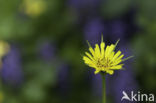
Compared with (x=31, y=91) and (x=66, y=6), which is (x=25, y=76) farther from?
(x=66, y=6)

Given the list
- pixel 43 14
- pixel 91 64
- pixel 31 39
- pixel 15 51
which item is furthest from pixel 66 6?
pixel 91 64

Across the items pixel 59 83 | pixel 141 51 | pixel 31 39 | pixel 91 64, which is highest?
pixel 31 39

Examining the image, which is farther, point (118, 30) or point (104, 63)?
point (118, 30)

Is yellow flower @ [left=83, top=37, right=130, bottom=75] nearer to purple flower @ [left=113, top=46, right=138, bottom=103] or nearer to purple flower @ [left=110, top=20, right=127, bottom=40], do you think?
purple flower @ [left=113, top=46, right=138, bottom=103]

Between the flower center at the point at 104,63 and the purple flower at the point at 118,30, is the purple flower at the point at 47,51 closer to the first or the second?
the purple flower at the point at 118,30

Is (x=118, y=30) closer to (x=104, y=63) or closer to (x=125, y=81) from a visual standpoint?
(x=125, y=81)

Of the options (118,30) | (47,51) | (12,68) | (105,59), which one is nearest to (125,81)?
(118,30)
